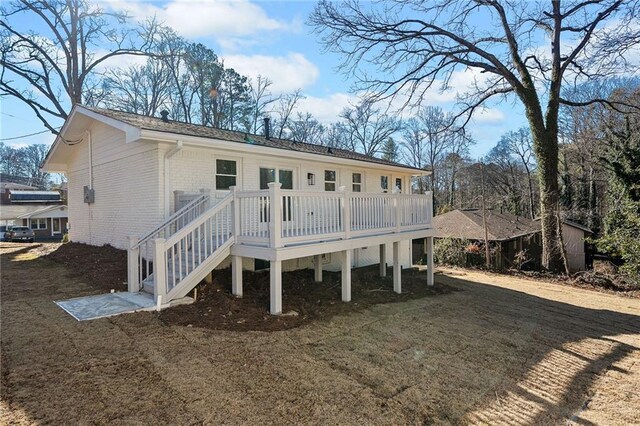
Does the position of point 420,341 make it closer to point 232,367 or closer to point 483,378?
point 483,378

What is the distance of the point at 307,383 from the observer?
Answer: 3990 mm

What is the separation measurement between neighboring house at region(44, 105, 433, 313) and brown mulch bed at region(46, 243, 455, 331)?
395 mm

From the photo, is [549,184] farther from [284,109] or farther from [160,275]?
[284,109]

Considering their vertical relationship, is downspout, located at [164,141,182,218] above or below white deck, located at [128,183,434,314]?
above

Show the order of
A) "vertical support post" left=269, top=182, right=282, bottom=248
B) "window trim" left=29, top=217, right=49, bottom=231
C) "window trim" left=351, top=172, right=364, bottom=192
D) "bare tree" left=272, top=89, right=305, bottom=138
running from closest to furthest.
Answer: "vertical support post" left=269, top=182, right=282, bottom=248, "window trim" left=351, top=172, right=364, bottom=192, "bare tree" left=272, top=89, right=305, bottom=138, "window trim" left=29, top=217, right=49, bottom=231

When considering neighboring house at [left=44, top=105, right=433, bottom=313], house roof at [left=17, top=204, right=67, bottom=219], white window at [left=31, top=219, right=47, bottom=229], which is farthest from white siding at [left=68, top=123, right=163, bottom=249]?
white window at [left=31, top=219, right=47, bottom=229]

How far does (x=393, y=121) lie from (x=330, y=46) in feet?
72.2

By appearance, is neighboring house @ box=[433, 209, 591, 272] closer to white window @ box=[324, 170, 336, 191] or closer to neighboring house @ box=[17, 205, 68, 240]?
white window @ box=[324, 170, 336, 191]

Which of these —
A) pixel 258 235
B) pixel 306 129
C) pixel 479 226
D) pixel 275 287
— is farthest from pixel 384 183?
pixel 306 129

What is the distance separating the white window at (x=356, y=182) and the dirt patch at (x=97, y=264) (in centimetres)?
784

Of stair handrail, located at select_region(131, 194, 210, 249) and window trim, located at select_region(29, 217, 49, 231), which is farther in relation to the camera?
window trim, located at select_region(29, 217, 49, 231)

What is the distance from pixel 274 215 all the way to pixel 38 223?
39179 millimetres

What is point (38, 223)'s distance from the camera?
3447 centimetres

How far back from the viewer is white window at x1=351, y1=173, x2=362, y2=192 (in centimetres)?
1300
